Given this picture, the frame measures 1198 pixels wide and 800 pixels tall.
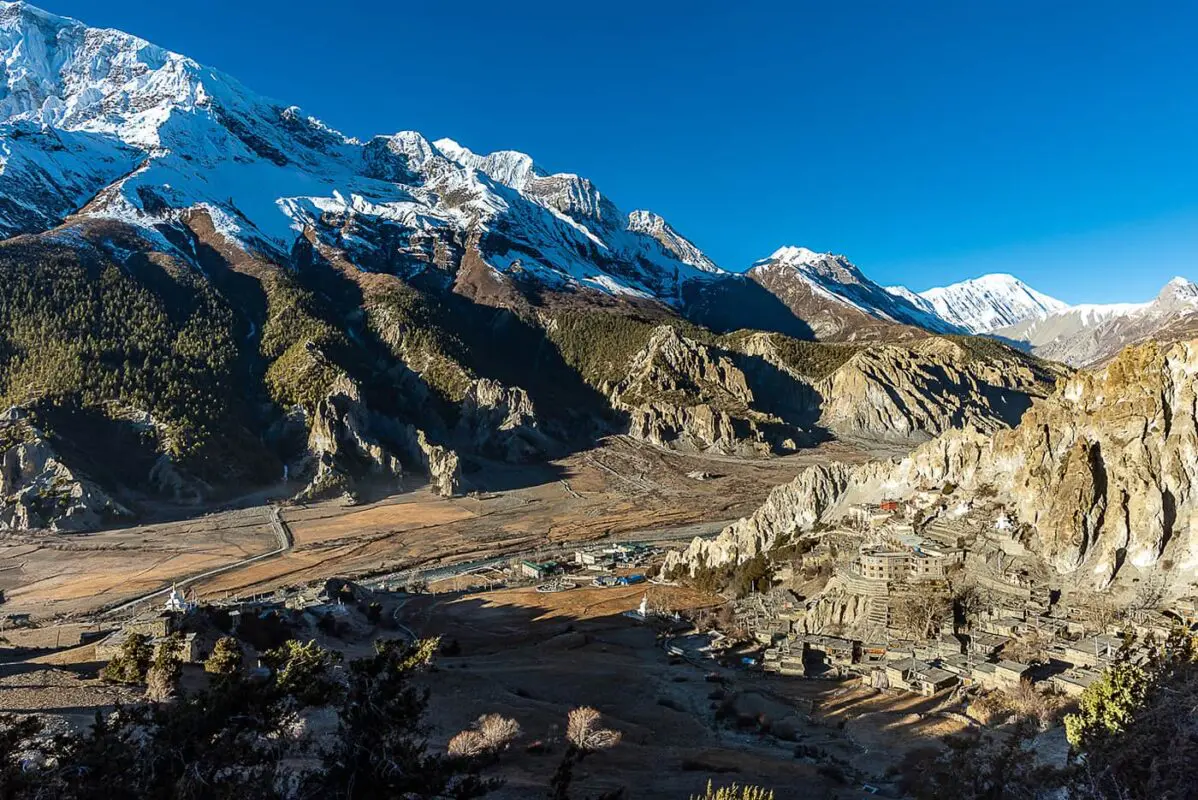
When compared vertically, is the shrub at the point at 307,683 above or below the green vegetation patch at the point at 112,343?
below

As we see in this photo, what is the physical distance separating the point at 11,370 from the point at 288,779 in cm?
12759

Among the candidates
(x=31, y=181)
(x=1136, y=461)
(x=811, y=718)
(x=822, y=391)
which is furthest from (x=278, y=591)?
(x=31, y=181)

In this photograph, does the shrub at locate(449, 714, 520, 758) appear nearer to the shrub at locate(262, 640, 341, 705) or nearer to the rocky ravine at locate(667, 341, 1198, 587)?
the shrub at locate(262, 640, 341, 705)

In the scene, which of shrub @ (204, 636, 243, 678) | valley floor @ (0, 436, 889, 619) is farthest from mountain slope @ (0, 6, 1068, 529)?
shrub @ (204, 636, 243, 678)

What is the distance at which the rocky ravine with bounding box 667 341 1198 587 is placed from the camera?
3856cm

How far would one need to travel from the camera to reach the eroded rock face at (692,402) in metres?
150

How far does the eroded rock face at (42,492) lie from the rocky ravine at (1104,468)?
89.1 metres

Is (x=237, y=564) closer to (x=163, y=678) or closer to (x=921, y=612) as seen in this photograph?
(x=163, y=678)

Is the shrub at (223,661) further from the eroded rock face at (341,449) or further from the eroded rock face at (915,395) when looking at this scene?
the eroded rock face at (915,395)

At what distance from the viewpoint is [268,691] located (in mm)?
16594

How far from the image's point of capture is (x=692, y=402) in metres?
164

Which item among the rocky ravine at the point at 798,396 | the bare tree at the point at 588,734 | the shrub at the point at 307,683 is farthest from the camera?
the rocky ravine at the point at 798,396

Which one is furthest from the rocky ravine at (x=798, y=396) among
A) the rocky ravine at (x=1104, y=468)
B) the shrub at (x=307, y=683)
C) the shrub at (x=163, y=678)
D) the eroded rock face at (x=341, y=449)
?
the shrub at (x=307, y=683)

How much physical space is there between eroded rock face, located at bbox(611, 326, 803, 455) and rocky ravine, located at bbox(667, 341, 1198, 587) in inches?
3661
